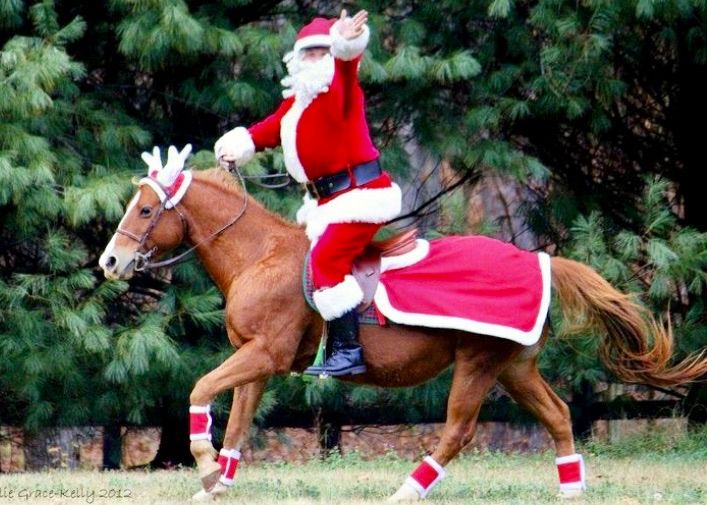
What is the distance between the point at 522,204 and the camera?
11.4 metres

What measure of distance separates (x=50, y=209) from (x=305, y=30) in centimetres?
314

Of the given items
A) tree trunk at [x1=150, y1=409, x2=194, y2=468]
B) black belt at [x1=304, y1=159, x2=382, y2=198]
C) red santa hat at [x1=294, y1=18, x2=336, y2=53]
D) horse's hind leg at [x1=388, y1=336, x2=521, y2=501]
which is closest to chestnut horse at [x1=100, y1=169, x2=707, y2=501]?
horse's hind leg at [x1=388, y1=336, x2=521, y2=501]

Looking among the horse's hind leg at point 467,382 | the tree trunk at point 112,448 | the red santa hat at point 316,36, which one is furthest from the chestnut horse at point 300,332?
the tree trunk at point 112,448

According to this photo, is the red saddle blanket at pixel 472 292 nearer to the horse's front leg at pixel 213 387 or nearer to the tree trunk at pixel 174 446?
the horse's front leg at pixel 213 387

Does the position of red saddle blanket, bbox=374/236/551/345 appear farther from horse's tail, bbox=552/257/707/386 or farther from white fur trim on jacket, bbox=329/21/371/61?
white fur trim on jacket, bbox=329/21/371/61

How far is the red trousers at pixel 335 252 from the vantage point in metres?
6.88

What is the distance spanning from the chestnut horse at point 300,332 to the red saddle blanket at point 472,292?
186 mm

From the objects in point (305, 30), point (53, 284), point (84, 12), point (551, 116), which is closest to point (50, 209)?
point (53, 284)

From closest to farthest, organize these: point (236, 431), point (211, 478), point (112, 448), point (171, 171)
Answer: point (211, 478), point (171, 171), point (236, 431), point (112, 448)

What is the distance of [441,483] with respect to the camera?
8.13 m

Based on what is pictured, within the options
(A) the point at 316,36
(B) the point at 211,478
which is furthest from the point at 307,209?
(B) the point at 211,478

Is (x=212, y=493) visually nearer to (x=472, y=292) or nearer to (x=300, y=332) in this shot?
(x=300, y=332)

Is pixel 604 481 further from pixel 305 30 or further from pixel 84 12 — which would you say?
pixel 84 12

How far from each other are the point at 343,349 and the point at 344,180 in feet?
3.00
